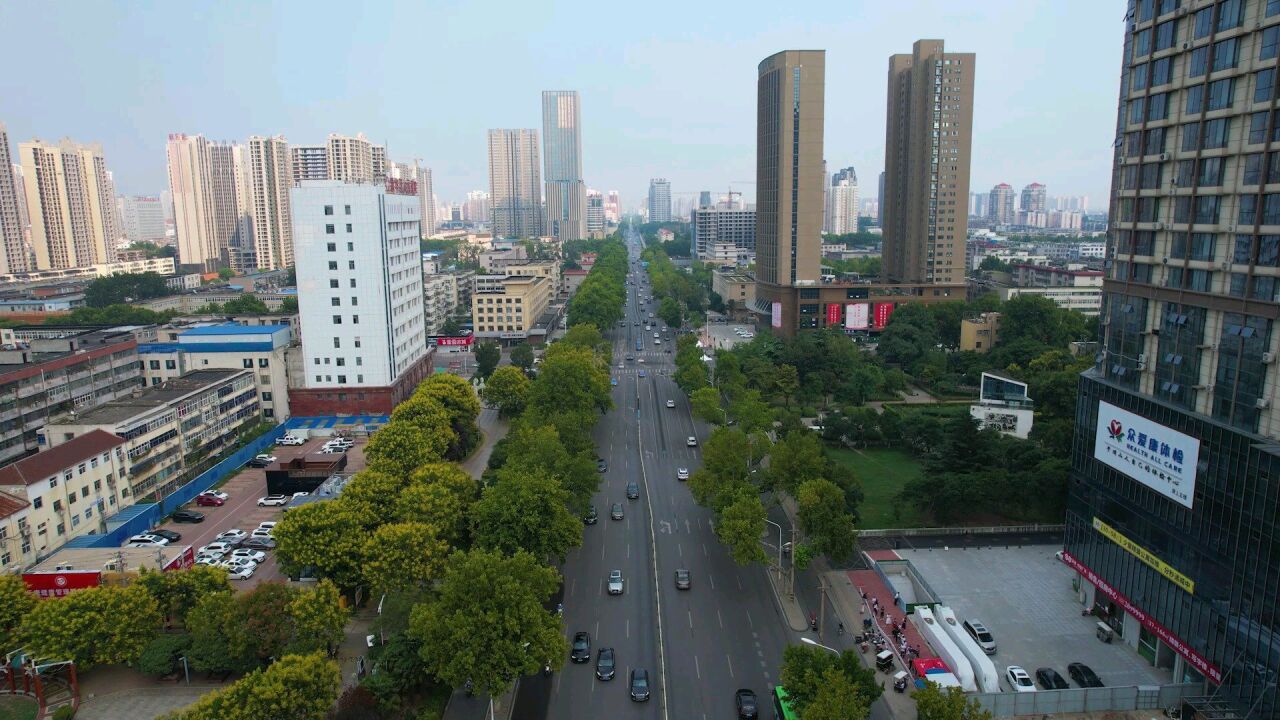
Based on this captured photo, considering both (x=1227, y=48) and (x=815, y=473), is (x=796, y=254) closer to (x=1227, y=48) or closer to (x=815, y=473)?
(x=815, y=473)

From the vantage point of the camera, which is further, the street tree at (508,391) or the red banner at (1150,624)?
the street tree at (508,391)

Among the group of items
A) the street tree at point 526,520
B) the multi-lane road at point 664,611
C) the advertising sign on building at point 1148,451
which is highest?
the advertising sign on building at point 1148,451

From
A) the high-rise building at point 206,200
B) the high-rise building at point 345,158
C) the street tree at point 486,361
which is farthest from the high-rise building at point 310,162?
the street tree at point 486,361

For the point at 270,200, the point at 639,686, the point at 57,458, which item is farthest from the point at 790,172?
the point at 270,200

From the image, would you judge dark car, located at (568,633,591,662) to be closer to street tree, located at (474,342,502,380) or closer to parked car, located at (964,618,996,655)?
parked car, located at (964,618,996,655)

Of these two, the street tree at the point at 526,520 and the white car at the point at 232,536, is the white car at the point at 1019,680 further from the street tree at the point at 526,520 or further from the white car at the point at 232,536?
the white car at the point at 232,536

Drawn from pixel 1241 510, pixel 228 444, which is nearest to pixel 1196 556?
pixel 1241 510

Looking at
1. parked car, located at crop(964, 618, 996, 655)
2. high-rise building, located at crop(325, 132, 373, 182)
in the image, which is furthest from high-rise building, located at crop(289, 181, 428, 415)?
high-rise building, located at crop(325, 132, 373, 182)
